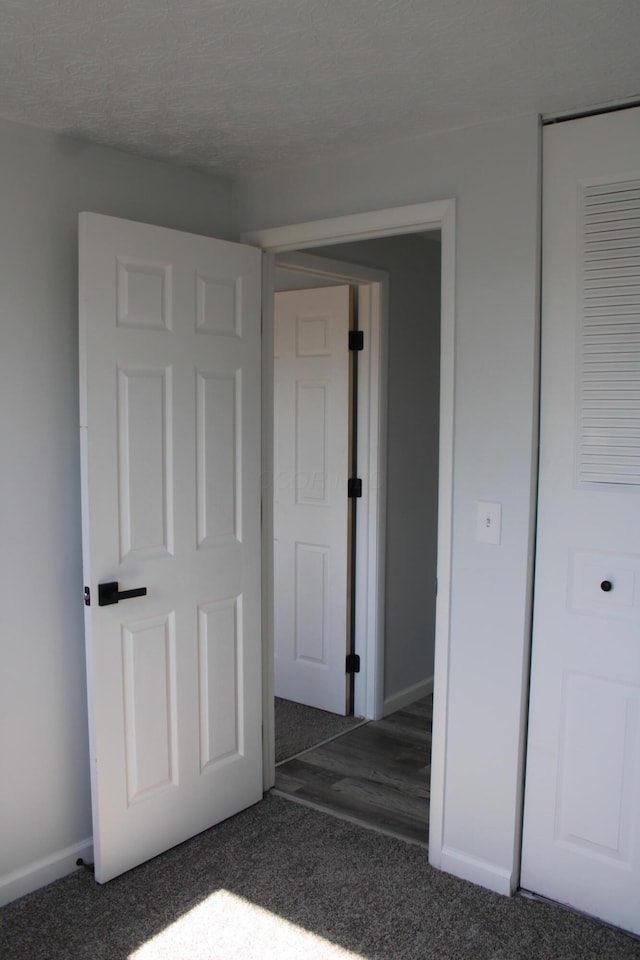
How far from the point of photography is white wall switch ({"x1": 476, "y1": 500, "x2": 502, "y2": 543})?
2.43 meters

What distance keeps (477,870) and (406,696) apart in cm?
157

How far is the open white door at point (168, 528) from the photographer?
246cm

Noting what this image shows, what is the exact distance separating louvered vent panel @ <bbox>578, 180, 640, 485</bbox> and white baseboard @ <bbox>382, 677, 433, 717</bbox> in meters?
2.06

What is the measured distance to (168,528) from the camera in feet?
8.71

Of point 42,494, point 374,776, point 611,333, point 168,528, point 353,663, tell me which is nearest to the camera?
point 611,333

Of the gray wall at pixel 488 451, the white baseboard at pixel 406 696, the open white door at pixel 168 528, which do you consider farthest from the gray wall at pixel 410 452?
the gray wall at pixel 488 451

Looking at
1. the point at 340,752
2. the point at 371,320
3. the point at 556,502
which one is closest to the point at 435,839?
the point at 340,752

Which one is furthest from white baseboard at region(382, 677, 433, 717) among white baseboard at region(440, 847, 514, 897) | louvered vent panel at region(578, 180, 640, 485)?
louvered vent panel at region(578, 180, 640, 485)

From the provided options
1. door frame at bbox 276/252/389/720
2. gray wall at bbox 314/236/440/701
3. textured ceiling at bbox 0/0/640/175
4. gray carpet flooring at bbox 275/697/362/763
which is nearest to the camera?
textured ceiling at bbox 0/0/640/175

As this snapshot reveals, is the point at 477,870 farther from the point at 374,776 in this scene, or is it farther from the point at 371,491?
the point at 371,491

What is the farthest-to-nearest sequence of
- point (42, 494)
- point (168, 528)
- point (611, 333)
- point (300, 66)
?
point (168, 528) → point (42, 494) → point (611, 333) → point (300, 66)

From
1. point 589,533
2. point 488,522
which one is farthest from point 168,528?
point 589,533

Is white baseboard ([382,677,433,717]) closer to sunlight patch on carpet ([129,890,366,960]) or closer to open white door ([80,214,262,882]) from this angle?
open white door ([80,214,262,882])

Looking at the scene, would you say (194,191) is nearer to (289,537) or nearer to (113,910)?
(289,537)
